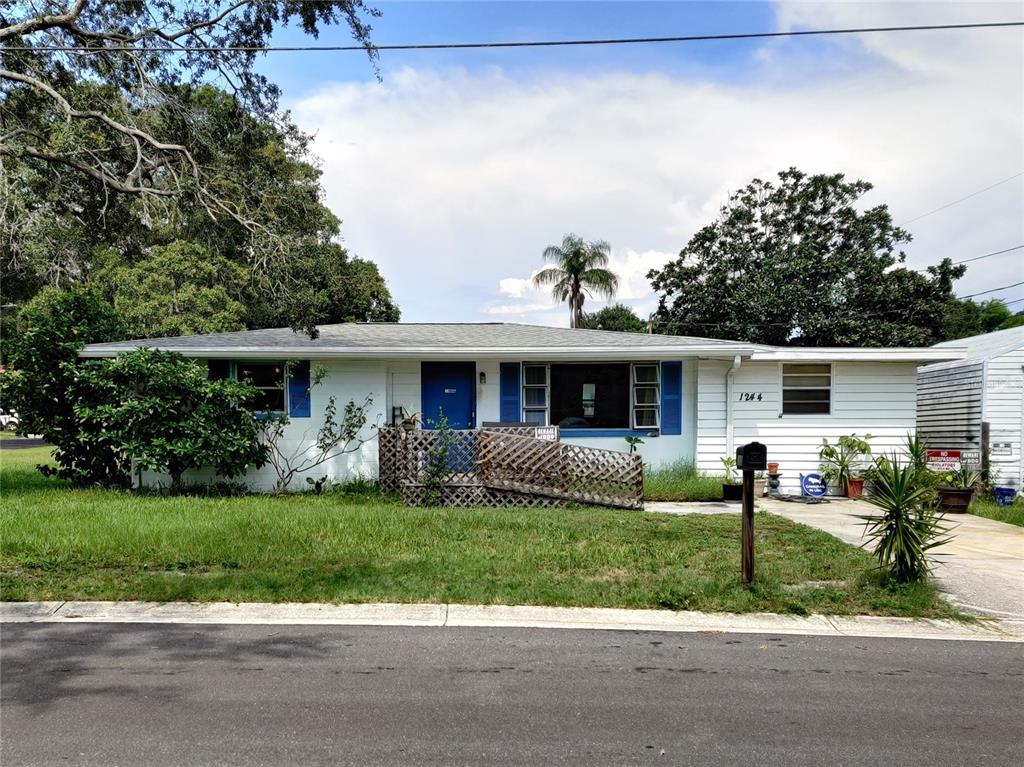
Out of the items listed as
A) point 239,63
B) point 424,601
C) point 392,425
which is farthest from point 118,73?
point 424,601

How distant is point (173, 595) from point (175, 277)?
22237mm

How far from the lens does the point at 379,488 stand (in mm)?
12508

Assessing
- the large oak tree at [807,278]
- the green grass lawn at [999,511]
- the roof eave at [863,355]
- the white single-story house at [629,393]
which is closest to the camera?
the green grass lawn at [999,511]

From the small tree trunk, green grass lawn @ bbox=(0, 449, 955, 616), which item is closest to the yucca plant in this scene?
green grass lawn @ bbox=(0, 449, 955, 616)

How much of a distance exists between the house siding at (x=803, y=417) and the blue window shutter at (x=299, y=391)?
7.68 metres

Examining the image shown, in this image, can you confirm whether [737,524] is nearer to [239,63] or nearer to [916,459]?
[916,459]

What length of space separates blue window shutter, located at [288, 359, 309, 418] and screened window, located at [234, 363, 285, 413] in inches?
6.7

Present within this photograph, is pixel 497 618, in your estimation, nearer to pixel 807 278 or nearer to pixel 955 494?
pixel 955 494

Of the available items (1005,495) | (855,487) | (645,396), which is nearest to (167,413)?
(645,396)

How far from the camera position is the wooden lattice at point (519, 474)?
37.0 feet

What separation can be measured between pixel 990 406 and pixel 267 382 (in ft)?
47.4

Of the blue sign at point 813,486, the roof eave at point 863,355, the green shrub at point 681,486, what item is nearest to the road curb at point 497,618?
the green shrub at point 681,486

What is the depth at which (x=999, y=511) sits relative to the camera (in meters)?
11.9

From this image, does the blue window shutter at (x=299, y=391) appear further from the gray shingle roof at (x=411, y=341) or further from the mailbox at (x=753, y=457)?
the mailbox at (x=753, y=457)
